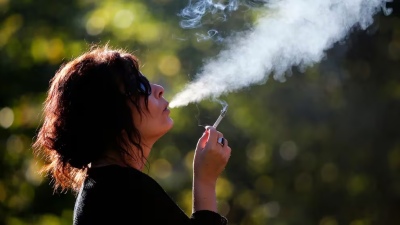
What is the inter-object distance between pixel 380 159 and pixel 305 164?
2.97 ft

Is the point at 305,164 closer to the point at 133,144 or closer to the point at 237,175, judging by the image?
the point at 237,175

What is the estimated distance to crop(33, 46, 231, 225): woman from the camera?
7.18 ft

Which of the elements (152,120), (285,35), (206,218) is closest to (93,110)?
(152,120)

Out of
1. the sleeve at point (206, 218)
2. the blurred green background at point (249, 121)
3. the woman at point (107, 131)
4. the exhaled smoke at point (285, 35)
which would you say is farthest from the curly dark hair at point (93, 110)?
the blurred green background at point (249, 121)

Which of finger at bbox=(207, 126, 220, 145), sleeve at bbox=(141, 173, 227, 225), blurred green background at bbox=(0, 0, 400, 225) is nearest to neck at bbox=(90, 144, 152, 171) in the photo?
sleeve at bbox=(141, 173, 227, 225)

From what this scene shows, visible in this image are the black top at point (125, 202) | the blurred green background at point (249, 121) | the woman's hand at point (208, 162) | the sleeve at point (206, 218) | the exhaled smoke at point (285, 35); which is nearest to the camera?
the black top at point (125, 202)

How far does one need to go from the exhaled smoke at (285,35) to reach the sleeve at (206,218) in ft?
3.03

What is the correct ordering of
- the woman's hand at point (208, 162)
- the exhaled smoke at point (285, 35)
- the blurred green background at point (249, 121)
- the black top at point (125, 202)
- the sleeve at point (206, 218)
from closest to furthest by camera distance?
the black top at point (125, 202)
the sleeve at point (206, 218)
the woman's hand at point (208, 162)
the exhaled smoke at point (285, 35)
the blurred green background at point (249, 121)

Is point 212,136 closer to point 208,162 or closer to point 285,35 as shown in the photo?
point 208,162

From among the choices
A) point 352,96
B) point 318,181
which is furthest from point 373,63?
point 318,181

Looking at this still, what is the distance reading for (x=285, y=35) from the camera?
3.58 metres

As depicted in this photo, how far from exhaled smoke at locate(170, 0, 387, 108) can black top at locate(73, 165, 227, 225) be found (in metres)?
1.03

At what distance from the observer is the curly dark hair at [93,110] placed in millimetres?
2311

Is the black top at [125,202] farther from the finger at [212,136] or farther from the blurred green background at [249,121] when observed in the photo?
the blurred green background at [249,121]
